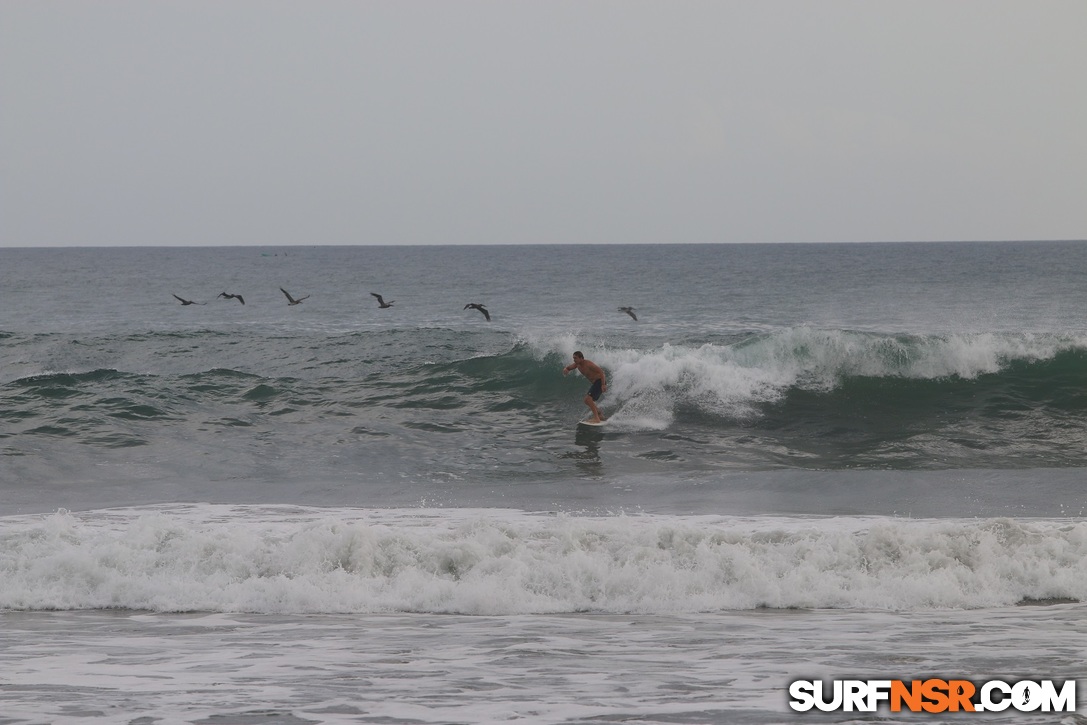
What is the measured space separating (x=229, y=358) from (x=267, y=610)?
1849 centimetres

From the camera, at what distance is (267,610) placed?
789 cm

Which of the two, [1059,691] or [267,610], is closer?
[1059,691]

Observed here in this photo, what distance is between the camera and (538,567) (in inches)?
334

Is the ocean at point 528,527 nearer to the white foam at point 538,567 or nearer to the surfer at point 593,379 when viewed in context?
the white foam at point 538,567

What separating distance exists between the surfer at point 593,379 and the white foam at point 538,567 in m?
7.76

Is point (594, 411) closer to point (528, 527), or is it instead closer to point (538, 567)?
point (528, 527)

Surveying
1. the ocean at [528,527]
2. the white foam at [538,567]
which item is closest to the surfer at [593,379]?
the ocean at [528,527]

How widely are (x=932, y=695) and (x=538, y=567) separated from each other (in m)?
3.83

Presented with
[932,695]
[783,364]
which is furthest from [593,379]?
[932,695]

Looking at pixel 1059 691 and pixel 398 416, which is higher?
pixel 398 416

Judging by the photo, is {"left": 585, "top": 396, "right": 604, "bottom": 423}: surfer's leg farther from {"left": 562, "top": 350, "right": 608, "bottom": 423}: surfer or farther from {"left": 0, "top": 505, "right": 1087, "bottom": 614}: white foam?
{"left": 0, "top": 505, "right": 1087, "bottom": 614}: white foam

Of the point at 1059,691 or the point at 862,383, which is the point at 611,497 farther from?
the point at 862,383

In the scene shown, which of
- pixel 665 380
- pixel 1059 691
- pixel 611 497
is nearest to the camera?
pixel 1059 691

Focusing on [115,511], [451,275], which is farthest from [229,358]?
[451,275]
